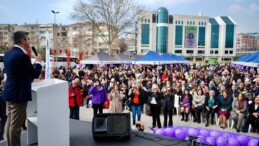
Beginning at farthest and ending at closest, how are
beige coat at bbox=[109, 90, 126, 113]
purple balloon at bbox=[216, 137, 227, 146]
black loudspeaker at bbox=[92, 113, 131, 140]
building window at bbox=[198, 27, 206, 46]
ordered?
building window at bbox=[198, 27, 206, 46], beige coat at bbox=[109, 90, 126, 113], purple balloon at bbox=[216, 137, 227, 146], black loudspeaker at bbox=[92, 113, 131, 140]

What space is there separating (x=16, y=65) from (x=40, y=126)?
76 cm

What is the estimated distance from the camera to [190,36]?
95875 mm

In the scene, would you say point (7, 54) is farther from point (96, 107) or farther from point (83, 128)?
point (96, 107)

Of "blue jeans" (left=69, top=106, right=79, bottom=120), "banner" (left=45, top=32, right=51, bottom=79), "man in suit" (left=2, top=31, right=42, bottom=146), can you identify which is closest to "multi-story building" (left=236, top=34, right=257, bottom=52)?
"blue jeans" (left=69, top=106, right=79, bottom=120)

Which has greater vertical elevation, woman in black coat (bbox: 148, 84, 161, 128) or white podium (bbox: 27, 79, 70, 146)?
white podium (bbox: 27, 79, 70, 146)

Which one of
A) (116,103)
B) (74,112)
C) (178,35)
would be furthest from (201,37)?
(74,112)

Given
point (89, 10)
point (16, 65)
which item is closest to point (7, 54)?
point (16, 65)

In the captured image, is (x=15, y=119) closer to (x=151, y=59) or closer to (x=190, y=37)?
(x=151, y=59)

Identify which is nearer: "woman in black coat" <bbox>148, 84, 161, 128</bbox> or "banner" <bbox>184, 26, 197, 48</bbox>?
"woman in black coat" <bbox>148, 84, 161, 128</bbox>

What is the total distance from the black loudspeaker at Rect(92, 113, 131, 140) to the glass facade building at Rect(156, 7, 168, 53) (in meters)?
87.3

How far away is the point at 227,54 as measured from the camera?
96.2 meters

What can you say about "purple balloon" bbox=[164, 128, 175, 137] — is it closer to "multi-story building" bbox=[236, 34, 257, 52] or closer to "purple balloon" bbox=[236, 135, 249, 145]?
"purple balloon" bbox=[236, 135, 249, 145]

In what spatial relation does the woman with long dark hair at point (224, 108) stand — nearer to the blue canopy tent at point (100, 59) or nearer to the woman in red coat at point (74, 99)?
the woman in red coat at point (74, 99)

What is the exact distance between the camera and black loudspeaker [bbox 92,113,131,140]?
3895 mm
